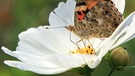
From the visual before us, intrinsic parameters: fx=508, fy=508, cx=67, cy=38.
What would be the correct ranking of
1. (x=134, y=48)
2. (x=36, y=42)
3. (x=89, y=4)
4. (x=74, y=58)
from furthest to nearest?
(x=134, y=48)
(x=36, y=42)
(x=89, y=4)
(x=74, y=58)

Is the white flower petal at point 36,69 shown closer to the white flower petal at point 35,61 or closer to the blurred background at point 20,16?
the white flower petal at point 35,61

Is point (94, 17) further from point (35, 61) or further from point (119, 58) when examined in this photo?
point (35, 61)

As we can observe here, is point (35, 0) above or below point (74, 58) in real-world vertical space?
above

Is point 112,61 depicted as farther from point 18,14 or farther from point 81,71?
point 18,14

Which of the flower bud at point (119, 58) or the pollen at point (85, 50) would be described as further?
the pollen at point (85, 50)

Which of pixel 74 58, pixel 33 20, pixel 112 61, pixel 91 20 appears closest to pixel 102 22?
pixel 91 20

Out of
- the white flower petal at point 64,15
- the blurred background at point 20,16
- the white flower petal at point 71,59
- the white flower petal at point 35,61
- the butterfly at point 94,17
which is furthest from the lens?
the blurred background at point 20,16

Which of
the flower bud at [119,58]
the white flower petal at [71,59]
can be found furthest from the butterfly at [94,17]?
the white flower petal at [71,59]
